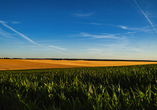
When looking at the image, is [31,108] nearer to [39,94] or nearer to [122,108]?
[39,94]

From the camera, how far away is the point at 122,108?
6.85 ft

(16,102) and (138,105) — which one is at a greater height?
(138,105)

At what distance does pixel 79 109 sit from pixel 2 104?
2.39 metres

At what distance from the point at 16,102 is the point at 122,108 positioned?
2442mm

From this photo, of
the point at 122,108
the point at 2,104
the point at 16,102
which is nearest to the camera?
the point at 122,108

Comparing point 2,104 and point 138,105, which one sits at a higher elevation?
point 138,105

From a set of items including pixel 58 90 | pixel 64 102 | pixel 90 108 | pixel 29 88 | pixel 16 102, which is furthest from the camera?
pixel 29 88

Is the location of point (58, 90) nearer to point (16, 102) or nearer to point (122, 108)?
point (16, 102)

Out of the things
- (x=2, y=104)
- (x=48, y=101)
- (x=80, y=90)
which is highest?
(x=80, y=90)

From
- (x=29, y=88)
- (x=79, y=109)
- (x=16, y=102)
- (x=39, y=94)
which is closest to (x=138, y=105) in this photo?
(x=79, y=109)

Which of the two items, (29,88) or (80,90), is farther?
(29,88)

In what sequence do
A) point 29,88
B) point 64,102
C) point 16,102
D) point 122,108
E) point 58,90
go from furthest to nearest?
point 29,88 → point 58,90 → point 16,102 → point 64,102 → point 122,108

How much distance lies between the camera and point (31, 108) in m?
2.27

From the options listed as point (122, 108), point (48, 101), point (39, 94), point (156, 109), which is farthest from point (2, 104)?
point (156, 109)
